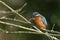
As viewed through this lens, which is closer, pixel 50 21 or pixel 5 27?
pixel 5 27

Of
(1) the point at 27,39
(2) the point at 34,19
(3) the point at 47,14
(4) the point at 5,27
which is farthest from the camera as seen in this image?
(3) the point at 47,14

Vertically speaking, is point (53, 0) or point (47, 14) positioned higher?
point (53, 0)

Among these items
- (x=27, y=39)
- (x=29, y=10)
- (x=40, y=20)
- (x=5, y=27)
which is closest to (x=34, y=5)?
(x=29, y=10)

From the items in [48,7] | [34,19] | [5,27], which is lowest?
[5,27]

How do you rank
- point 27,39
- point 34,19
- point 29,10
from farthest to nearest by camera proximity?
point 29,10
point 27,39
point 34,19

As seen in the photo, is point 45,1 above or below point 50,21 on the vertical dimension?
above

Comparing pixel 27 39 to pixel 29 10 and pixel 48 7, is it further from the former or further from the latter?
pixel 48 7

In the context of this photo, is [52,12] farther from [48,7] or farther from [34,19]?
[34,19]

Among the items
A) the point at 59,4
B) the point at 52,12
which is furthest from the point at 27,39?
the point at 59,4

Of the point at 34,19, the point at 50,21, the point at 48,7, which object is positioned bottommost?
the point at 34,19

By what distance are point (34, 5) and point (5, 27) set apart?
437 centimetres

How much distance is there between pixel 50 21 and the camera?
7.82 metres

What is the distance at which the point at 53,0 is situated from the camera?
8.49 m

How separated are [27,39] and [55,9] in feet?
7.19
